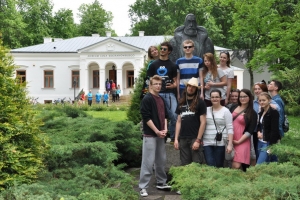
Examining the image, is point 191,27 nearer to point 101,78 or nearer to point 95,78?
point 101,78

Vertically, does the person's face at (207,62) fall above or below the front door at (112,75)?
below

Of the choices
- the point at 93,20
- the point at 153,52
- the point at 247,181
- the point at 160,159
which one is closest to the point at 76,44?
the point at 93,20

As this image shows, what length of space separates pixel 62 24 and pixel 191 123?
49.5 m

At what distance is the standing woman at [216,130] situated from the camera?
562 cm

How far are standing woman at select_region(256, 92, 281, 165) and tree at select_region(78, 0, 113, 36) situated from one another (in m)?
54.2

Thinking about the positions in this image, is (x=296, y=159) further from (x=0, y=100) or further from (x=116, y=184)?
(x=0, y=100)

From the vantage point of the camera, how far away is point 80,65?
1662 inches

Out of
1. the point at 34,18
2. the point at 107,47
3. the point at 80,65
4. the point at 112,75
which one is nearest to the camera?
the point at 107,47

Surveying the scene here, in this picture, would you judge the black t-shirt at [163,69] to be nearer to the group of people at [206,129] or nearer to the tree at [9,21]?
the group of people at [206,129]

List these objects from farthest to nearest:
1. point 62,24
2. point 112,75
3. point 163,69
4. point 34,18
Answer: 1. point 62,24
2. point 34,18
3. point 112,75
4. point 163,69

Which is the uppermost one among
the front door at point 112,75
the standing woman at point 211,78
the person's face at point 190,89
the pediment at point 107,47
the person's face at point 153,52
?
the pediment at point 107,47

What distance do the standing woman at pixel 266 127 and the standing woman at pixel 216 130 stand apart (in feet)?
1.50

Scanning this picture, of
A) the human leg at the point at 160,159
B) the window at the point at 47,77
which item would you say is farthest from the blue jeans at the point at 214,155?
the window at the point at 47,77

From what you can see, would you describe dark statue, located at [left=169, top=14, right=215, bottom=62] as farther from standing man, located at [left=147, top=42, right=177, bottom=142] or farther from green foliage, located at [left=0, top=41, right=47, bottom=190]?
green foliage, located at [left=0, top=41, right=47, bottom=190]
